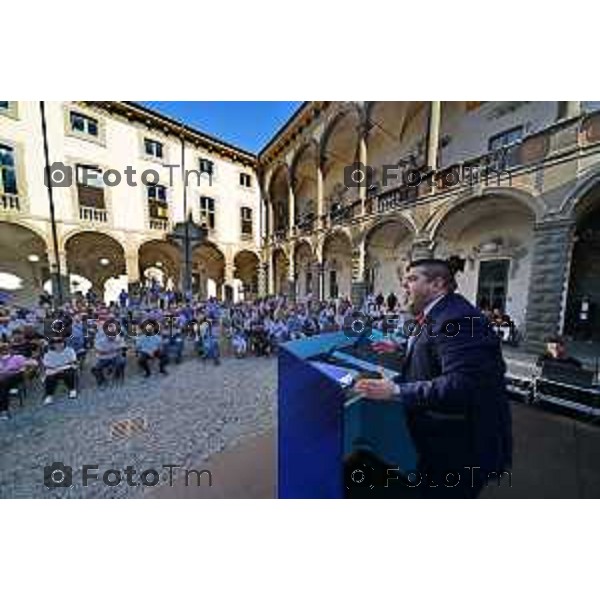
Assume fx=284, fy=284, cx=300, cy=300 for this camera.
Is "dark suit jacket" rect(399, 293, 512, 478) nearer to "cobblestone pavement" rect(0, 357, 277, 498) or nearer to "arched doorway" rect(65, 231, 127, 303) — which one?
"cobblestone pavement" rect(0, 357, 277, 498)

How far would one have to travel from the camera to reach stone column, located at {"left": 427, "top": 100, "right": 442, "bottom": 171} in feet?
19.6

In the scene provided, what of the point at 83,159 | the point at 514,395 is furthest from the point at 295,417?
the point at 83,159

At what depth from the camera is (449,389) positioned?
1.60 meters

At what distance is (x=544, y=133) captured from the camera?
494 centimetres

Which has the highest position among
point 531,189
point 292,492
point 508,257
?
point 531,189

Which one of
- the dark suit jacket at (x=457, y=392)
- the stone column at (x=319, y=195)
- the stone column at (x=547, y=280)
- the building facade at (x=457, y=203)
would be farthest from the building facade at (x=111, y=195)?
the stone column at (x=547, y=280)

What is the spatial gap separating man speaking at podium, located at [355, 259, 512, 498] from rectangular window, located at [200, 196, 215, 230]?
22.0 ft

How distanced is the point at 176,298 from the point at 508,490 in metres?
7.48

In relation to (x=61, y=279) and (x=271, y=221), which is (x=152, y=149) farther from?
(x=271, y=221)

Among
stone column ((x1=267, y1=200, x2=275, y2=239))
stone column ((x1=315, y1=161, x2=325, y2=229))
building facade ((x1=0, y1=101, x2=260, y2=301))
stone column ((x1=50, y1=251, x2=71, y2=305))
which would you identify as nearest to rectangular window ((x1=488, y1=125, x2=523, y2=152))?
stone column ((x1=315, y1=161, x2=325, y2=229))

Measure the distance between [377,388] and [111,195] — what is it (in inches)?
247

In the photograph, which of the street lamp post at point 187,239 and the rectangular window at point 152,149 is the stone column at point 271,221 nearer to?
the street lamp post at point 187,239
